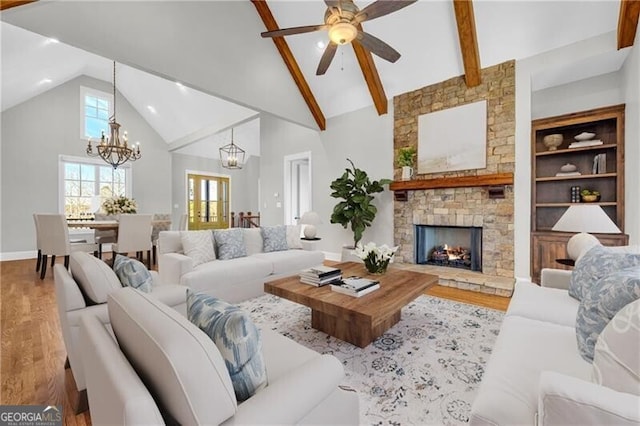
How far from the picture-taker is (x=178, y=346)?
2.28 ft

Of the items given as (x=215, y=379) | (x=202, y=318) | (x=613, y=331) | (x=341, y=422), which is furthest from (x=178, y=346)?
(x=613, y=331)

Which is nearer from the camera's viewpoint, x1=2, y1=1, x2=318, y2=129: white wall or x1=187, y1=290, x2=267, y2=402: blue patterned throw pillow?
x1=187, y1=290, x2=267, y2=402: blue patterned throw pillow

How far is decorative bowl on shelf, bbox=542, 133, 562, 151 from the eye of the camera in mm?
3904

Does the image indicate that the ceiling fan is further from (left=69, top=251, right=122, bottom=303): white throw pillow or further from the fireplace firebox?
the fireplace firebox

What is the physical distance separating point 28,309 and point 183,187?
20.4 ft

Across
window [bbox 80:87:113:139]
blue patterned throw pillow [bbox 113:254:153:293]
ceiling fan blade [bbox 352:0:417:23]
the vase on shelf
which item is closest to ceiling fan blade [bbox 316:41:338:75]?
ceiling fan blade [bbox 352:0:417:23]

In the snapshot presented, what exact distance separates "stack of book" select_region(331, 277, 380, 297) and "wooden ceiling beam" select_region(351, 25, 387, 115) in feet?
12.1

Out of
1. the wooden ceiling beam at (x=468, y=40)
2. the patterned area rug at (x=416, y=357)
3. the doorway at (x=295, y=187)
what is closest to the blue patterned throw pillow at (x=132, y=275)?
the patterned area rug at (x=416, y=357)

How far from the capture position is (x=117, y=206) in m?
5.11

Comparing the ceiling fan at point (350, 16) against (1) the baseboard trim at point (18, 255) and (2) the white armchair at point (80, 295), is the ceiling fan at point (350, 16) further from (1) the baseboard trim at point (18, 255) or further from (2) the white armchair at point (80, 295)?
(1) the baseboard trim at point (18, 255)

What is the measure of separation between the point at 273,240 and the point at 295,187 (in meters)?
3.08

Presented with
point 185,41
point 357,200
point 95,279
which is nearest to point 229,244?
point 95,279

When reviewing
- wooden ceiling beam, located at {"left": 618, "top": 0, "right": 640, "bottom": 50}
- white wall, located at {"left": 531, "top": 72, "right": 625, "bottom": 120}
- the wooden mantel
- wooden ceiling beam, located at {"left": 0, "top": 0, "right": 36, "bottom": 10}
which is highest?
wooden ceiling beam, located at {"left": 618, "top": 0, "right": 640, "bottom": 50}

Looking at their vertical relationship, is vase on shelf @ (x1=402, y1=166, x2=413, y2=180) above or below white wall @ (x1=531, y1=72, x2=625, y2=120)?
below
